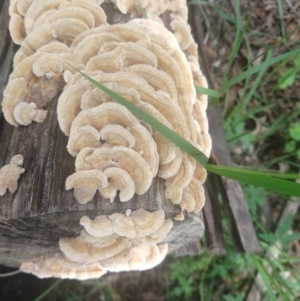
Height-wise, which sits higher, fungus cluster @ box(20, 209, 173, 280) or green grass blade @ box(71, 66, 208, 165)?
green grass blade @ box(71, 66, 208, 165)

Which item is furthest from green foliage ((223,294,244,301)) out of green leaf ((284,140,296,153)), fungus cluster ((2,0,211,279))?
green leaf ((284,140,296,153))

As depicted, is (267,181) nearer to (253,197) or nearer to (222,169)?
(222,169)

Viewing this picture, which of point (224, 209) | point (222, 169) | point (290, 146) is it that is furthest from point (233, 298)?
point (222, 169)

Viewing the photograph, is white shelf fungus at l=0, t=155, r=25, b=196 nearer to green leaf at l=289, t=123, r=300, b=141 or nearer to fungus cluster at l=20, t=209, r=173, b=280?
fungus cluster at l=20, t=209, r=173, b=280

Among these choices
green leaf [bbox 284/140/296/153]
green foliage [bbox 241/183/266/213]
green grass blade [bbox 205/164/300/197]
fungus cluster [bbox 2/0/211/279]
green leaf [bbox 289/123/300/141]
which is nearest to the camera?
green grass blade [bbox 205/164/300/197]

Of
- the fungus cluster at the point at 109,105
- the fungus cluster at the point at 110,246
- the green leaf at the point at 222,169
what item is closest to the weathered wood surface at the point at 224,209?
the fungus cluster at the point at 110,246

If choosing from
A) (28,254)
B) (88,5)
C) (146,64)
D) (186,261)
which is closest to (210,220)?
(186,261)

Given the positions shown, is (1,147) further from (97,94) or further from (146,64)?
(146,64)

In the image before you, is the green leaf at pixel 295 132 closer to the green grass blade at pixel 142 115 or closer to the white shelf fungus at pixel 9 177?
the green grass blade at pixel 142 115
